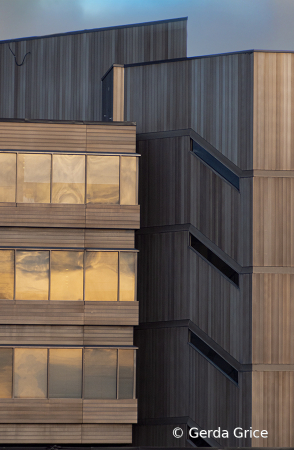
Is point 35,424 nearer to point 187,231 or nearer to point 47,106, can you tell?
point 187,231

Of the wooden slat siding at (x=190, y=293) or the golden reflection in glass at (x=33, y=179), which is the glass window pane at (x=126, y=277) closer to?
the wooden slat siding at (x=190, y=293)

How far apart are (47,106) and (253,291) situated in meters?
17.3

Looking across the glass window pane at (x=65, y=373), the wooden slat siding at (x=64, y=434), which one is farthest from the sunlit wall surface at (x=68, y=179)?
the wooden slat siding at (x=64, y=434)

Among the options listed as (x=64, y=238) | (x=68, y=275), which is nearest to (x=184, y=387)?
(x=68, y=275)

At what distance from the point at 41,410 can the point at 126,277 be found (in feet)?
22.7

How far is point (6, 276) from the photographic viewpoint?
27188mm

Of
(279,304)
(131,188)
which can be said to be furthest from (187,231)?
(279,304)

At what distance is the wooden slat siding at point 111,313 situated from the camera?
27.3 m

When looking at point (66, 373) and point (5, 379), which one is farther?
point (66, 373)

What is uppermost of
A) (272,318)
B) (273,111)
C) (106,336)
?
(273,111)

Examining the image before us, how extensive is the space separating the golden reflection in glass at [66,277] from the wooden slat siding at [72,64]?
1161 centimetres

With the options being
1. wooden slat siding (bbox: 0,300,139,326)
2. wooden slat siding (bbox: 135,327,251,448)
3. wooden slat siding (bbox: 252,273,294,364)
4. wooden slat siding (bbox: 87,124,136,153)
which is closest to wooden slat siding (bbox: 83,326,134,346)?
wooden slat siding (bbox: 0,300,139,326)

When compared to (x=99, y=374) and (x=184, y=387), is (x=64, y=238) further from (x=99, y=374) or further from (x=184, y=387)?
(x=184, y=387)

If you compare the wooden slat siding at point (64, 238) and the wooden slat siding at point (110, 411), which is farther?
the wooden slat siding at point (64, 238)
